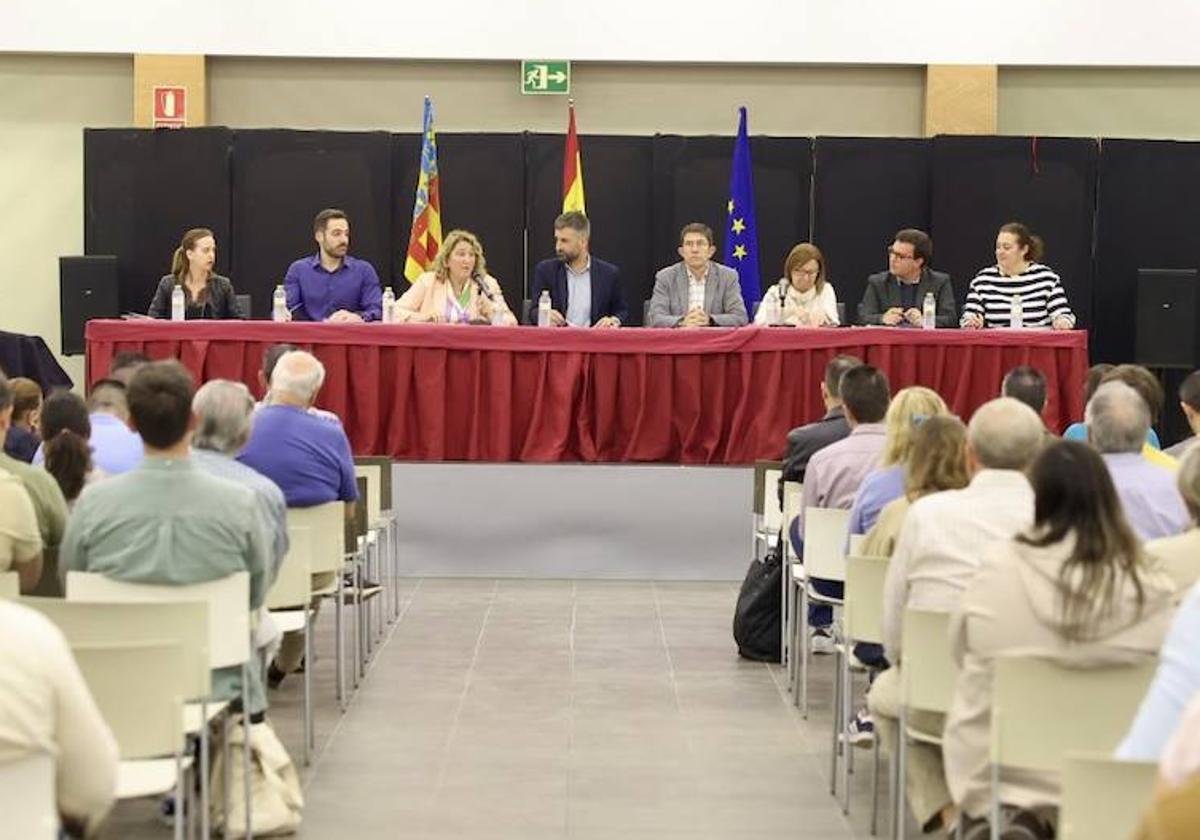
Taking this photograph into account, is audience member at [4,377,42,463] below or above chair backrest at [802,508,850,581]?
above

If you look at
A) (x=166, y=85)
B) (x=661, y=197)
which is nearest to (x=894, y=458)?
(x=661, y=197)

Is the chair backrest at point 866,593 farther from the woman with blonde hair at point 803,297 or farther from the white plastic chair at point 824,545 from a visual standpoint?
the woman with blonde hair at point 803,297

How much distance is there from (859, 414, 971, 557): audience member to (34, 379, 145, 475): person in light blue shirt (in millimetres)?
2413

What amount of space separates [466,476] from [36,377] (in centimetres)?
376

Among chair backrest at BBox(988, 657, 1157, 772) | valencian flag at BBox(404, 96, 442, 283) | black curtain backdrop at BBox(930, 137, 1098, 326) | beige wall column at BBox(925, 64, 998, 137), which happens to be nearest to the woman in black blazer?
valencian flag at BBox(404, 96, 442, 283)

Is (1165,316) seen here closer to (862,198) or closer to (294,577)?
(862,198)

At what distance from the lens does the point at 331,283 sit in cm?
1045

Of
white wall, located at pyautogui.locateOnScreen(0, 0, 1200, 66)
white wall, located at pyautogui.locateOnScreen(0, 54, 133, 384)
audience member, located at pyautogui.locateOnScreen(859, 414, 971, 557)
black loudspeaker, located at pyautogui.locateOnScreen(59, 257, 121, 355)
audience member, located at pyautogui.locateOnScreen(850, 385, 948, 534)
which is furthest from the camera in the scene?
white wall, located at pyautogui.locateOnScreen(0, 54, 133, 384)

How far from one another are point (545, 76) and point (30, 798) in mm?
10633

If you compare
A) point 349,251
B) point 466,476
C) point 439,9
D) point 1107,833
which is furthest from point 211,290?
point 1107,833

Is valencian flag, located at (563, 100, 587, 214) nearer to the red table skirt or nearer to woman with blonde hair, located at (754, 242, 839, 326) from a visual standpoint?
woman with blonde hair, located at (754, 242, 839, 326)

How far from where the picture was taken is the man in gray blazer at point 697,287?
10273mm

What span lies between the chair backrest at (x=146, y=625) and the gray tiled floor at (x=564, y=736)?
3.59 feet

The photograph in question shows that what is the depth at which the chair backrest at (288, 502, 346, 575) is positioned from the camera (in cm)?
641
